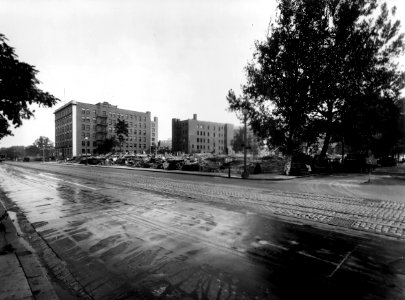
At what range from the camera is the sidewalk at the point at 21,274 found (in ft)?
11.2

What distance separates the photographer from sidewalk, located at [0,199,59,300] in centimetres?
340

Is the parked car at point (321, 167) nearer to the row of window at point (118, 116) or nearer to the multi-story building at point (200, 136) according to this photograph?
the multi-story building at point (200, 136)

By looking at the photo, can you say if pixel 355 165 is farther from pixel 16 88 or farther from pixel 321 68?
pixel 16 88

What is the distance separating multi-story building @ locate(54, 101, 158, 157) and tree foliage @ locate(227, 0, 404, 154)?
82948 millimetres

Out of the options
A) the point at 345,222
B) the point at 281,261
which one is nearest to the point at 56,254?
the point at 281,261

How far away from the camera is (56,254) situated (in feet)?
16.6

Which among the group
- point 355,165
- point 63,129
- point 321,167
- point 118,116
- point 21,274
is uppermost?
point 118,116

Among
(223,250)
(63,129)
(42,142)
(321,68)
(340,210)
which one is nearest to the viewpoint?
(223,250)

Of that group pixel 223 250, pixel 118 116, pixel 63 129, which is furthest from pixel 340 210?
pixel 63 129

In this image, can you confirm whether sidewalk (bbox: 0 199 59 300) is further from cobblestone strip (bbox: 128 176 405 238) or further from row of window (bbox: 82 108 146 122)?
row of window (bbox: 82 108 146 122)

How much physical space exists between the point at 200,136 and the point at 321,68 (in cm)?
10164

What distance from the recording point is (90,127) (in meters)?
104

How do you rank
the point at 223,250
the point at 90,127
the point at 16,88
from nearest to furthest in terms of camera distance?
the point at 223,250, the point at 16,88, the point at 90,127

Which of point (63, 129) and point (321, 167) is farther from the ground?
point (63, 129)
